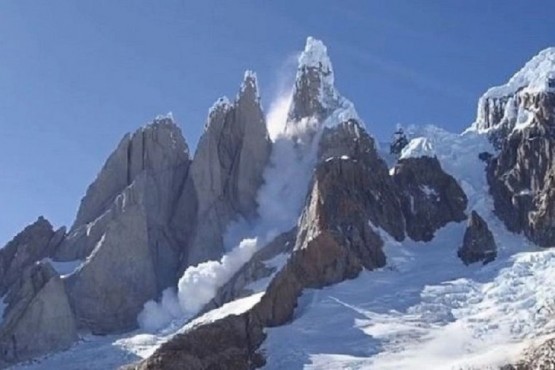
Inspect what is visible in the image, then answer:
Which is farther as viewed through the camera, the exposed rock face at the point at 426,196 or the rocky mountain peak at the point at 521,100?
the rocky mountain peak at the point at 521,100

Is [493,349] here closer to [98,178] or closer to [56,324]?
[56,324]

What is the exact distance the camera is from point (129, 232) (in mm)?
156375

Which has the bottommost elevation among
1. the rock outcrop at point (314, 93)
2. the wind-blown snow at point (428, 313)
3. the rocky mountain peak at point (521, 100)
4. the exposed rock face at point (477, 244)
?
the wind-blown snow at point (428, 313)

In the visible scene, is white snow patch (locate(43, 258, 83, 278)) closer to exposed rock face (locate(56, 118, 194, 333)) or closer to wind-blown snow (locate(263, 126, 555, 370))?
exposed rock face (locate(56, 118, 194, 333))

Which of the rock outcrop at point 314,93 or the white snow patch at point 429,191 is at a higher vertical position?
the rock outcrop at point 314,93

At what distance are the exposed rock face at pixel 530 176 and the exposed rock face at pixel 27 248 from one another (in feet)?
213

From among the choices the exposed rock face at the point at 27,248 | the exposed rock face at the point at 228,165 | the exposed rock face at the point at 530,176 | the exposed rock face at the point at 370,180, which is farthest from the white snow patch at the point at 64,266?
the exposed rock face at the point at 530,176

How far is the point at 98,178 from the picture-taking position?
564ft

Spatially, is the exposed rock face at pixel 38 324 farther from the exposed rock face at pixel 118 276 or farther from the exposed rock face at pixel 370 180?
the exposed rock face at pixel 370 180

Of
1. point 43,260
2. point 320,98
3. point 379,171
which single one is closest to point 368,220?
point 379,171

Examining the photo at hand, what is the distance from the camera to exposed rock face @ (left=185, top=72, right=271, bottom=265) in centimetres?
16150

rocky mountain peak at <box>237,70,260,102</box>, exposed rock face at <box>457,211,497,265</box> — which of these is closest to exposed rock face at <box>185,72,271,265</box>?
rocky mountain peak at <box>237,70,260,102</box>

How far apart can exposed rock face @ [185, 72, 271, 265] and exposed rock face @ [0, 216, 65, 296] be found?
21.6 metres

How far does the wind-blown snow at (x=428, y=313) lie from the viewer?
97125mm
